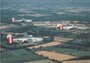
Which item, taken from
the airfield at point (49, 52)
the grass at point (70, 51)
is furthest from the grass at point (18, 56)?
the grass at point (70, 51)

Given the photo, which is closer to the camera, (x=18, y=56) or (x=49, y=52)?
(x=18, y=56)

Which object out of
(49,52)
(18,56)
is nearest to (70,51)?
(49,52)

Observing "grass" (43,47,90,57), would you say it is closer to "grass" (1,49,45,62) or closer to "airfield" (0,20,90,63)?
"airfield" (0,20,90,63)

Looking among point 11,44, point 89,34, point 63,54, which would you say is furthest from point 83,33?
point 63,54

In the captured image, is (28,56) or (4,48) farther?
(4,48)

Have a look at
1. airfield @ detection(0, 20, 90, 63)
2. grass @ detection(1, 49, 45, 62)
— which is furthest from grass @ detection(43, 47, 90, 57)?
grass @ detection(1, 49, 45, 62)

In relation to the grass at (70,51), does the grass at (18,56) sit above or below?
above

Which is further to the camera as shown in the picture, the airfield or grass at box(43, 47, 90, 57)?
grass at box(43, 47, 90, 57)

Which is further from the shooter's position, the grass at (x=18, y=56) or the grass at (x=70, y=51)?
the grass at (x=70, y=51)

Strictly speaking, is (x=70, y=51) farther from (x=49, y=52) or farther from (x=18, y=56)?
(x=18, y=56)

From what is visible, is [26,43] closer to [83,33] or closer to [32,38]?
[32,38]

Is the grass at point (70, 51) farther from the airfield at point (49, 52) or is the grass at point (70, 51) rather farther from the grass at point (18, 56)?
the grass at point (18, 56)
